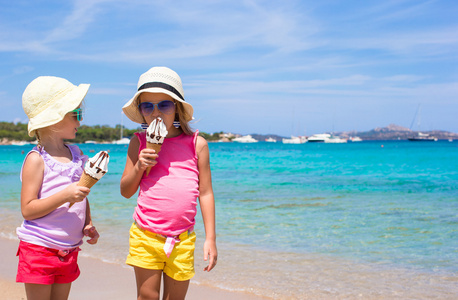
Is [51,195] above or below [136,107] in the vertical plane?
below

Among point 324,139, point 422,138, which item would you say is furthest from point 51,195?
point 422,138

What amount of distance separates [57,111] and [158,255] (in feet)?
3.26

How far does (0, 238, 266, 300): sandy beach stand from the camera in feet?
13.4

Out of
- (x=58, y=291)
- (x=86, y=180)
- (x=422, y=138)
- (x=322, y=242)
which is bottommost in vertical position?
(x=322, y=242)

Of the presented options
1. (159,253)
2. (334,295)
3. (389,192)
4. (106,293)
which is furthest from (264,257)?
(389,192)

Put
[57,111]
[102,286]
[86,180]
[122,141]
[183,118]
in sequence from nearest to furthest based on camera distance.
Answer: [86,180], [57,111], [183,118], [102,286], [122,141]

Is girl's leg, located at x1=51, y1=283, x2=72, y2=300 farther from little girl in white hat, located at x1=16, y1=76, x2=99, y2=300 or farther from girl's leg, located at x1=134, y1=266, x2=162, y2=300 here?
girl's leg, located at x1=134, y1=266, x2=162, y2=300

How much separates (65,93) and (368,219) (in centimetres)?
732

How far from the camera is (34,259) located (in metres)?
2.32

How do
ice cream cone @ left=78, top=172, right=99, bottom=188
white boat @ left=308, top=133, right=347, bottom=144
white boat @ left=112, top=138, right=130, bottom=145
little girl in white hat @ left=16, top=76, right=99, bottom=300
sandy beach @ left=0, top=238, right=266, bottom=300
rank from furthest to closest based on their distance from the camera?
white boat @ left=308, top=133, right=347, bottom=144
white boat @ left=112, top=138, right=130, bottom=145
sandy beach @ left=0, top=238, right=266, bottom=300
little girl in white hat @ left=16, top=76, right=99, bottom=300
ice cream cone @ left=78, top=172, right=99, bottom=188

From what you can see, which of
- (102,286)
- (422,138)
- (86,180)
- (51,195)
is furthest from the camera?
(422,138)

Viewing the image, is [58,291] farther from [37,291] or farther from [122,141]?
[122,141]

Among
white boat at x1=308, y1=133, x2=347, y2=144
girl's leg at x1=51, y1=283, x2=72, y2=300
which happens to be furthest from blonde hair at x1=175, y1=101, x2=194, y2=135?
white boat at x1=308, y1=133, x2=347, y2=144

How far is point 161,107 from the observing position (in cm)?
249
